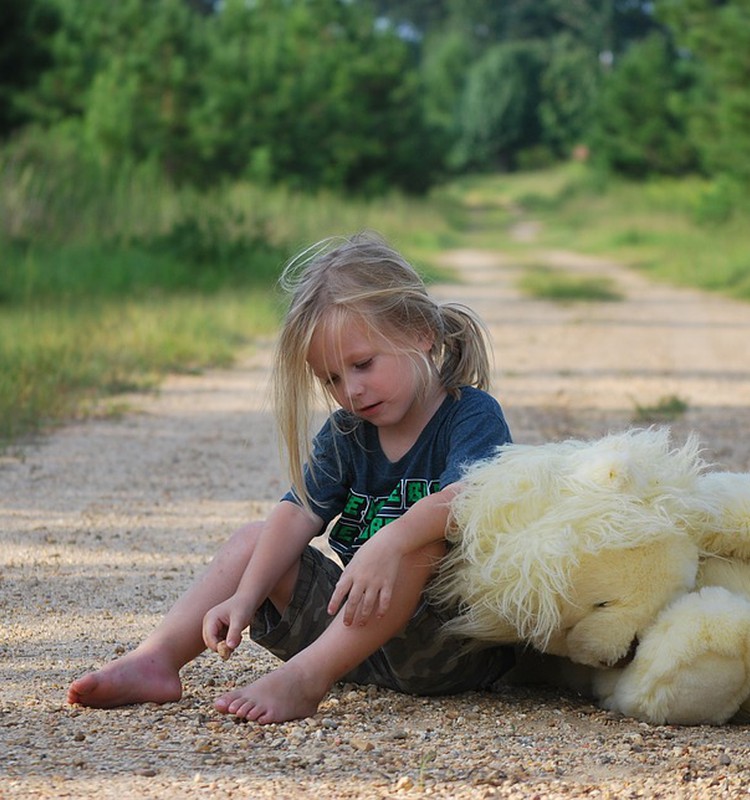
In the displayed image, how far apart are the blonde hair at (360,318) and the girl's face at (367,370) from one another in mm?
22

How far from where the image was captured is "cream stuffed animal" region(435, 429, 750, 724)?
8.57 feet

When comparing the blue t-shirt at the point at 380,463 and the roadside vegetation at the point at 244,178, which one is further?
the roadside vegetation at the point at 244,178

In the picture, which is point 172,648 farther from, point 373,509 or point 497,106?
point 497,106

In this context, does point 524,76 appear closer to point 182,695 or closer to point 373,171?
point 373,171

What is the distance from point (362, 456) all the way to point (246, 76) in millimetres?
23397

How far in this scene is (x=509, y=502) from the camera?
8.85 ft

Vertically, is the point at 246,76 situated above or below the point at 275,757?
above

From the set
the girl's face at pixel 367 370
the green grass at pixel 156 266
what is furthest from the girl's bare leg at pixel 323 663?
the green grass at pixel 156 266

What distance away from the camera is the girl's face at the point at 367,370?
2.90 m

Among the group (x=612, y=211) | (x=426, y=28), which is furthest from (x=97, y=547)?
(x=426, y=28)

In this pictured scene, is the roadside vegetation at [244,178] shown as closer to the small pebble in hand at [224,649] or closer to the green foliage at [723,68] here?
the green foliage at [723,68]

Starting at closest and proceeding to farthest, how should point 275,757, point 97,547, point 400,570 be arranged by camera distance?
point 275,757 < point 400,570 < point 97,547

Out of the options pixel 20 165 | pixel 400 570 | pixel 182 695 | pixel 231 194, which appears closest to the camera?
pixel 400 570

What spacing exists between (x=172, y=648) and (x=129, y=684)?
0.13 m
